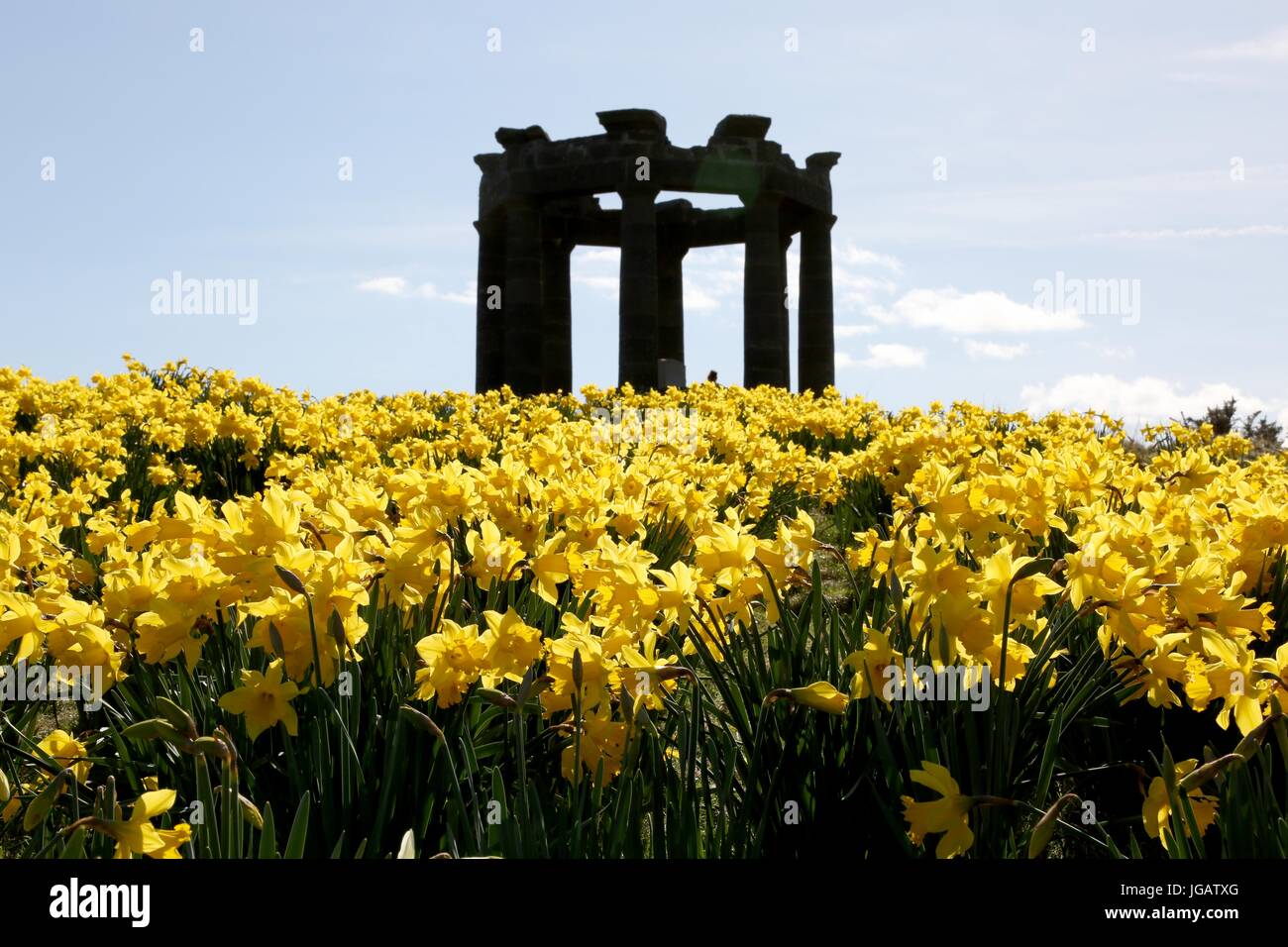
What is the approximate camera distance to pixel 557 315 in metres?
31.5

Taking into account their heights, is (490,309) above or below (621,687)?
above

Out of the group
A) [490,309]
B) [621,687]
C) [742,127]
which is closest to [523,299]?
[490,309]

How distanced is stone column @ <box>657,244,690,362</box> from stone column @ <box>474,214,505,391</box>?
4656 mm

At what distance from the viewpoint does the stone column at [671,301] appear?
31797 millimetres

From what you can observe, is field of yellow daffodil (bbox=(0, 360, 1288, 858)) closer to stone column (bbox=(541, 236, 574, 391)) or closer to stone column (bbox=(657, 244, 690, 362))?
stone column (bbox=(541, 236, 574, 391))

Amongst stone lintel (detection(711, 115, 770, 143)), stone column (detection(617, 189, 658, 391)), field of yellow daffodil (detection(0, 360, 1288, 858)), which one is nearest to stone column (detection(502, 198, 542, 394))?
stone column (detection(617, 189, 658, 391))

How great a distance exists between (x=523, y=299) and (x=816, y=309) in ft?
24.8

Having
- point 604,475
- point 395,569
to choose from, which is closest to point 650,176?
point 604,475

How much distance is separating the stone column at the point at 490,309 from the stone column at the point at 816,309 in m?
8.01

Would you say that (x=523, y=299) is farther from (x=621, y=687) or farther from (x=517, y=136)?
(x=621, y=687)

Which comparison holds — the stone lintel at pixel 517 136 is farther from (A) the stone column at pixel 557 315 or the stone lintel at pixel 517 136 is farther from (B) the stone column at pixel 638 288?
(A) the stone column at pixel 557 315

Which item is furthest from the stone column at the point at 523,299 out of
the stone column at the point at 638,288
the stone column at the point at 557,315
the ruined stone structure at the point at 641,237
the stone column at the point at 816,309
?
the stone column at the point at 816,309
